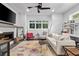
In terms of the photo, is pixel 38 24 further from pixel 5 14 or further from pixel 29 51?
pixel 29 51

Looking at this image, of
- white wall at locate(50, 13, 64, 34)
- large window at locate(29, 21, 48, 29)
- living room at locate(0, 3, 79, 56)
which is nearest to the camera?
living room at locate(0, 3, 79, 56)

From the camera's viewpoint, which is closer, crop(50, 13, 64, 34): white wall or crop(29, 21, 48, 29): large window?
crop(50, 13, 64, 34): white wall

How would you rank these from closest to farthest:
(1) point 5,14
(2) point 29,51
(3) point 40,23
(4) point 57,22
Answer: (2) point 29,51 < (1) point 5,14 < (4) point 57,22 < (3) point 40,23

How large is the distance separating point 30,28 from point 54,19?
233 centimetres

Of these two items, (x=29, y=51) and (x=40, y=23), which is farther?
(x=40, y=23)

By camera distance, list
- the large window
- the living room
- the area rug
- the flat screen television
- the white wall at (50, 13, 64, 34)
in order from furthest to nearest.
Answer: the large window < the white wall at (50, 13, 64, 34) < the living room < the flat screen television < the area rug

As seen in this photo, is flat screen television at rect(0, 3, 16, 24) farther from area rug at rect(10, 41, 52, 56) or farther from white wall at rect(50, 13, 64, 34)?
white wall at rect(50, 13, 64, 34)

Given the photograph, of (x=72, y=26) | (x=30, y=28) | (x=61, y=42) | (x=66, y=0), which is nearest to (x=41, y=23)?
(x=30, y=28)

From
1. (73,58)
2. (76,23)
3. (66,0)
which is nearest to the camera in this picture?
(73,58)

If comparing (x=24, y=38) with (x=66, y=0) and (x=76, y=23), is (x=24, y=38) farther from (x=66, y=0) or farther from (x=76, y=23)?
(x=66, y=0)

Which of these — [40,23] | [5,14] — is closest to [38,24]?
[40,23]

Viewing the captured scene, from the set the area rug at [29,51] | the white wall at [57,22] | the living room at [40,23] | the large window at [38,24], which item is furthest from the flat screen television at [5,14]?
the large window at [38,24]

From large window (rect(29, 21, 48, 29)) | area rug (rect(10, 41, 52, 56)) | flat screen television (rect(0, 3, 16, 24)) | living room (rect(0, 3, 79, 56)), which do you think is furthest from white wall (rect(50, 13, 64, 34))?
flat screen television (rect(0, 3, 16, 24))

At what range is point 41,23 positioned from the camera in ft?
32.2
